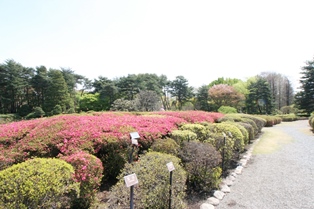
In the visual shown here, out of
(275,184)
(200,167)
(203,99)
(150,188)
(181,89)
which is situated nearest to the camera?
(150,188)

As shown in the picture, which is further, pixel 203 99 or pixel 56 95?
pixel 203 99

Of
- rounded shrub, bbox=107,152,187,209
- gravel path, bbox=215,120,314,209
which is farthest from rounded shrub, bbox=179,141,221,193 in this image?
rounded shrub, bbox=107,152,187,209

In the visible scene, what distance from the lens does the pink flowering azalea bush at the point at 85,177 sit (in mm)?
2559

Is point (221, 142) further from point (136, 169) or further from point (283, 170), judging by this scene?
point (136, 169)

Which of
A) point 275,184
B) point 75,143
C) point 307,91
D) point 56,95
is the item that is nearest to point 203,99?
point 307,91

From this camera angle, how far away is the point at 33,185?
1.84 metres

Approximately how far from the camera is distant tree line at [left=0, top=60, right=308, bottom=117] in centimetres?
2200

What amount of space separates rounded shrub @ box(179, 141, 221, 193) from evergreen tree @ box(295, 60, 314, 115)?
83.6 feet

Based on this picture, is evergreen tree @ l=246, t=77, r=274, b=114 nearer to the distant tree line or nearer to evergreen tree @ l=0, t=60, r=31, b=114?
the distant tree line

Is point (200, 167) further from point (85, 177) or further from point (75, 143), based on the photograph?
point (75, 143)

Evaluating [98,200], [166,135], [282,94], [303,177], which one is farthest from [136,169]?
[282,94]

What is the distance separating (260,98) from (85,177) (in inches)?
1110

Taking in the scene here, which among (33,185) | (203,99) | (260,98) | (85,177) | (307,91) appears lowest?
(85,177)

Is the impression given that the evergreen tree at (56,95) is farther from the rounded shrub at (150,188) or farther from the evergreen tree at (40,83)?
the rounded shrub at (150,188)
